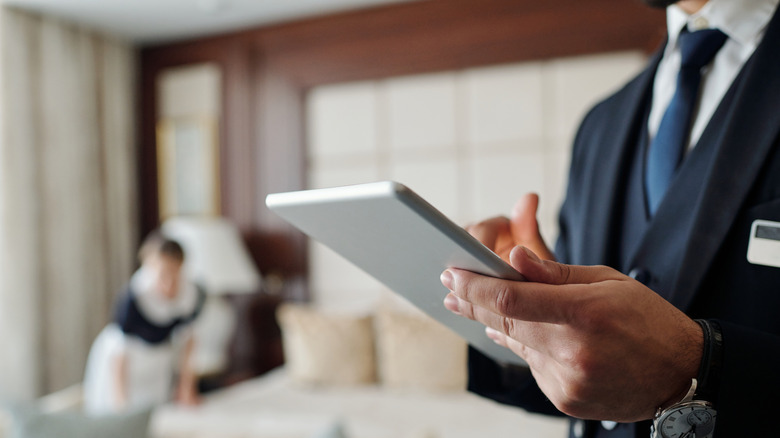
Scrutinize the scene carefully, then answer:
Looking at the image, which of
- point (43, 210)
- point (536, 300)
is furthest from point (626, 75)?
point (43, 210)

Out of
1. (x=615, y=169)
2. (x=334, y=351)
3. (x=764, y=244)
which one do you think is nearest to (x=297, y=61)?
(x=334, y=351)

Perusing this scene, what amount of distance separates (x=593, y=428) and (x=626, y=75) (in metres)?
2.67

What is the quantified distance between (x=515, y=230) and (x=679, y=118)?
0.29 m

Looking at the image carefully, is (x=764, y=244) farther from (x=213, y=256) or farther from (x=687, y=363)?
(x=213, y=256)

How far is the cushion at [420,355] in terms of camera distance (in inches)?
109

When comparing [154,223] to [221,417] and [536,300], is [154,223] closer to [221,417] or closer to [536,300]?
[221,417]

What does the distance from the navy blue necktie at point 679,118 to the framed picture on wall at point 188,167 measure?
350 centimetres

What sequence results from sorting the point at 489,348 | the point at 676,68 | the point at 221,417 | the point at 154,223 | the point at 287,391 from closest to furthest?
1. the point at 489,348
2. the point at 676,68
3. the point at 221,417
4. the point at 287,391
5. the point at 154,223

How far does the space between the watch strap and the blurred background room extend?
2.20 meters

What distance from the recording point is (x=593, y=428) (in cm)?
80

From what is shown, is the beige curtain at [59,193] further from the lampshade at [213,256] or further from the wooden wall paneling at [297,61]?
the lampshade at [213,256]

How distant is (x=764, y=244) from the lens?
0.62 m

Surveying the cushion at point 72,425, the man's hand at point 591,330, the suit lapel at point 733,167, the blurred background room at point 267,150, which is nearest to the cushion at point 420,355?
the blurred background room at point 267,150

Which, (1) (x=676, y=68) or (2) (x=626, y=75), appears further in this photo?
(2) (x=626, y=75)
